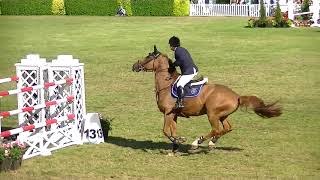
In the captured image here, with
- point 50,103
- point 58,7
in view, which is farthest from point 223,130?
point 58,7

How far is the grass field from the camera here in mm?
10945

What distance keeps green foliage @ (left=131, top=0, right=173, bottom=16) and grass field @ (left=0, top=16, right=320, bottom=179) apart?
37.9 feet

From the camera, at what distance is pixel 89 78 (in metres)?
23.1

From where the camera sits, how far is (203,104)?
11.8m

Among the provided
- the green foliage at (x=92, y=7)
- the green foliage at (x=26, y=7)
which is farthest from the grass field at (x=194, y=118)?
the green foliage at (x=26, y=7)

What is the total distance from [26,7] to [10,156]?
51075mm

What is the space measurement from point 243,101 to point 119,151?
8.45 feet

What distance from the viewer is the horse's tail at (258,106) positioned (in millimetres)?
11680

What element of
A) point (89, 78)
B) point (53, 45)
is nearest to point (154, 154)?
point (89, 78)

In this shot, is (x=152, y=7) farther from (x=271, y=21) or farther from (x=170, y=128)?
(x=170, y=128)

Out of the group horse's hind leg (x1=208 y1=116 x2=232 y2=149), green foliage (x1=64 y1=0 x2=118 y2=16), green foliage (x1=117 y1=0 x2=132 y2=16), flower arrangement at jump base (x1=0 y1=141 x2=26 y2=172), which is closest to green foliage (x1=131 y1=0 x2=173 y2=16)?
green foliage (x1=117 y1=0 x2=132 y2=16)

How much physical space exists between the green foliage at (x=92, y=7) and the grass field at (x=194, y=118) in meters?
12.8

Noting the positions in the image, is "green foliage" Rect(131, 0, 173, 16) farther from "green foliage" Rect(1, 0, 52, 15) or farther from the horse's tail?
the horse's tail

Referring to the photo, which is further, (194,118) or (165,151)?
(194,118)
